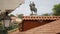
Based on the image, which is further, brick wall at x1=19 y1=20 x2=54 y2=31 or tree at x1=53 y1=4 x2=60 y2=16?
tree at x1=53 y1=4 x2=60 y2=16

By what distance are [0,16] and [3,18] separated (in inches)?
2.2

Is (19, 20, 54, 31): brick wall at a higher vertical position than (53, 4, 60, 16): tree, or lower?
lower

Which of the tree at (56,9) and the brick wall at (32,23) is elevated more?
the tree at (56,9)

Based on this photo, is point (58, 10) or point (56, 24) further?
point (58, 10)

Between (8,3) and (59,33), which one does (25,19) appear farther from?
(8,3)

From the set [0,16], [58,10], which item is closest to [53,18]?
[0,16]

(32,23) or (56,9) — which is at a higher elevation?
(56,9)

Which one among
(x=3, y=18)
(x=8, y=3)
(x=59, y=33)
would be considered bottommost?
(x=59, y=33)

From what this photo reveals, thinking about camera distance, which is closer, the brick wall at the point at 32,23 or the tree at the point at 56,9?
the brick wall at the point at 32,23

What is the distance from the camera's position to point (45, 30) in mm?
8797

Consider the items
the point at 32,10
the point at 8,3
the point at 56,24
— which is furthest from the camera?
the point at 32,10

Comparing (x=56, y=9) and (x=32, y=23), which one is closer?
(x=32, y=23)

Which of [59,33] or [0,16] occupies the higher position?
[0,16]

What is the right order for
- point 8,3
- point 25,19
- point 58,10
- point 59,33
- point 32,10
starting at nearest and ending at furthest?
point 8,3 → point 59,33 → point 25,19 → point 32,10 → point 58,10
